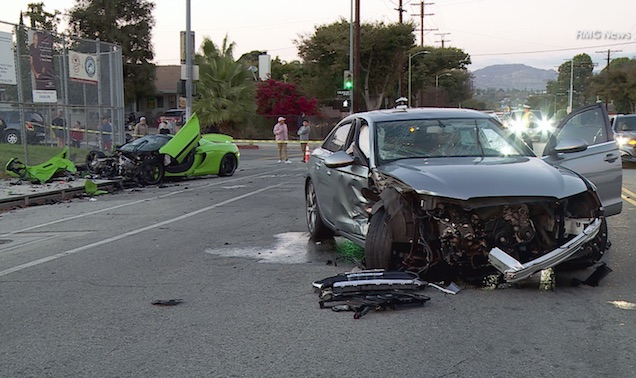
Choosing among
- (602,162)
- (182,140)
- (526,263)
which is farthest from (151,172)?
(526,263)

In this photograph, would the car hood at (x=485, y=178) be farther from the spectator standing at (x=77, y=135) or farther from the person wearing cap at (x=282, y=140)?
the person wearing cap at (x=282, y=140)

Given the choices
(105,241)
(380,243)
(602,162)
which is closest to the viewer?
(380,243)

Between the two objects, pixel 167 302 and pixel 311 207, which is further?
pixel 311 207

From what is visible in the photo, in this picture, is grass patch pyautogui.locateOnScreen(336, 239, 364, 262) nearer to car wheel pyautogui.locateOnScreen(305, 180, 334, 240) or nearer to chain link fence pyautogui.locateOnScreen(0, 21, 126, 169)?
car wheel pyautogui.locateOnScreen(305, 180, 334, 240)

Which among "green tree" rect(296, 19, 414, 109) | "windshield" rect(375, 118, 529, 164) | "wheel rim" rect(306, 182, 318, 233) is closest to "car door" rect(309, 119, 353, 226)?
"wheel rim" rect(306, 182, 318, 233)

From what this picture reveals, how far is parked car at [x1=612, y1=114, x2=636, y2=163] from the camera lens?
19.9 metres

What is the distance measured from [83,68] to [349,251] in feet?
48.4

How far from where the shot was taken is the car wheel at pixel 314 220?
8789 mm

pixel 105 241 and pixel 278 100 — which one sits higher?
pixel 278 100

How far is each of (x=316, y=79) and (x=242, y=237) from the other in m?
53.5

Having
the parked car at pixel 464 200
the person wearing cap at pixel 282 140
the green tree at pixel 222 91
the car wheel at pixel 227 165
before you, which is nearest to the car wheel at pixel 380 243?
the parked car at pixel 464 200

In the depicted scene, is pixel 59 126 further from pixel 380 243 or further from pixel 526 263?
pixel 526 263

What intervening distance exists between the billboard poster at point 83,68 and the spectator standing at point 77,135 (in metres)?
1.31

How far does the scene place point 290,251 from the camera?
8.41 metres
